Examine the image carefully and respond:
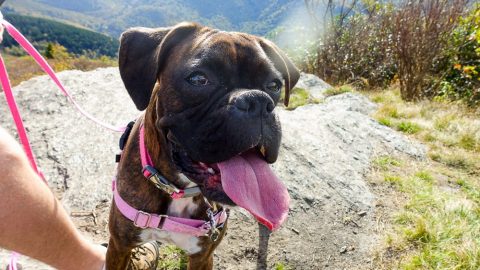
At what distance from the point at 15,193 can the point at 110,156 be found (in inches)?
108

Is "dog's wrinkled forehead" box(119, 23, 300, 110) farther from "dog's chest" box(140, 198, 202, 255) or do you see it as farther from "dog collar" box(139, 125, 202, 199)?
"dog's chest" box(140, 198, 202, 255)

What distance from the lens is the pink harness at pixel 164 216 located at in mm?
2291

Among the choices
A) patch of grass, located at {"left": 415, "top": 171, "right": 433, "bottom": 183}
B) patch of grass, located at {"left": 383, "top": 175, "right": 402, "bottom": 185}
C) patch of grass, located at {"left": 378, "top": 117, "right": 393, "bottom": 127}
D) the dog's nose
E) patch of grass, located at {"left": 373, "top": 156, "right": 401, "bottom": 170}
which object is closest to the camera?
the dog's nose

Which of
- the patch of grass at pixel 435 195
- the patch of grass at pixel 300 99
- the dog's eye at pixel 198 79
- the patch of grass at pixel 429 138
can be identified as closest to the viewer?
the dog's eye at pixel 198 79

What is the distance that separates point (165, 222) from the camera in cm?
240

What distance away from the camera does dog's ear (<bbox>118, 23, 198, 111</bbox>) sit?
2189 millimetres

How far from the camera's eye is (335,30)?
10883mm

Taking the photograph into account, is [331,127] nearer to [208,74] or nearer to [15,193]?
[208,74]

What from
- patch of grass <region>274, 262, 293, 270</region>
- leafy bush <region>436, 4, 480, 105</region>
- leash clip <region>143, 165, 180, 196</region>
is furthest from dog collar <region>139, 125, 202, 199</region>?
leafy bush <region>436, 4, 480, 105</region>

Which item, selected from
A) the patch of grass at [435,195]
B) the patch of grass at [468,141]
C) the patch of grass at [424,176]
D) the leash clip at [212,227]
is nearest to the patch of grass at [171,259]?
the leash clip at [212,227]

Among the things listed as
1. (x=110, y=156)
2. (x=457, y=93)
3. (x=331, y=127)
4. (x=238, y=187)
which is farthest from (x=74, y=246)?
(x=457, y=93)

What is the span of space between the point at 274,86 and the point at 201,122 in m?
0.61

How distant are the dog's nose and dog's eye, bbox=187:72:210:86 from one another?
224 mm

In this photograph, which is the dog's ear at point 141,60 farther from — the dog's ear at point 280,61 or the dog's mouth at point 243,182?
the dog's ear at point 280,61
